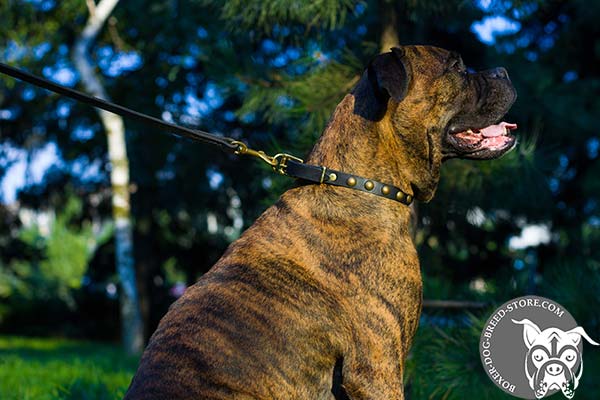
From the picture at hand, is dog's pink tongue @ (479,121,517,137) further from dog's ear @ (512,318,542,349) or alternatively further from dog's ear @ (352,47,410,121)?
dog's ear @ (512,318,542,349)

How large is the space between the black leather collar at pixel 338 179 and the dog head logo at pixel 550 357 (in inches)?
49.2

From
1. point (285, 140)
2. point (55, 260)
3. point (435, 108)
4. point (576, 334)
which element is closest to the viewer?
point (435, 108)

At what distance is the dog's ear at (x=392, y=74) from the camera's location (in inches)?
114

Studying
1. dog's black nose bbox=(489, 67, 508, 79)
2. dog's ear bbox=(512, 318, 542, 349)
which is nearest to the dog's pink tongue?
dog's black nose bbox=(489, 67, 508, 79)

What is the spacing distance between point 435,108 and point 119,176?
8610mm

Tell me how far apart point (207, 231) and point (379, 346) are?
1165 centimetres

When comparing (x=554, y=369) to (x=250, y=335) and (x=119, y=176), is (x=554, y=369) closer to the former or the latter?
(x=250, y=335)

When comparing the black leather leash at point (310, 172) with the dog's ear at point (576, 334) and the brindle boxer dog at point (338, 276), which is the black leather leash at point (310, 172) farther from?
the dog's ear at point (576, 334)

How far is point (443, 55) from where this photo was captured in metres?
3.23

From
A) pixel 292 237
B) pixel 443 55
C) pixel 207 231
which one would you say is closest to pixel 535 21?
pixel 207 231

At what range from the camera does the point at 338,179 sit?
2.90 metres

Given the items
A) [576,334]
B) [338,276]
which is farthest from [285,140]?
[338,276]

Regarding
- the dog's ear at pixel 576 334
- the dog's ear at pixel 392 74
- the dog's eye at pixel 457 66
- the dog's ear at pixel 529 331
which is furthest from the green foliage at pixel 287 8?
the dog's ear at pixel 576 334

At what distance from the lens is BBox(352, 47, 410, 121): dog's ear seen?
291 cm
